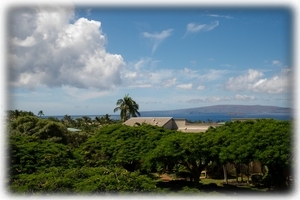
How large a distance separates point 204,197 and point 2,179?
209 inches

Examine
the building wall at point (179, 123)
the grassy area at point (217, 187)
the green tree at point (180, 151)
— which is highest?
the building wall at point (179, 123)

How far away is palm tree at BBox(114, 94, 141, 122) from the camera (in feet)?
129

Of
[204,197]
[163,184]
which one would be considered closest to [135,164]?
[163,184]

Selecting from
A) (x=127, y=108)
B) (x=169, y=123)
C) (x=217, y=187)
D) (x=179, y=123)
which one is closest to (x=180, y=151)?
(x=217, y=187)

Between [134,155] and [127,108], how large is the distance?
23621 millimetres

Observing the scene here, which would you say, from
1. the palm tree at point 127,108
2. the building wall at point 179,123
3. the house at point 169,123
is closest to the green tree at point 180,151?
the house at point 169,123

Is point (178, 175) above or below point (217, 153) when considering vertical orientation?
below

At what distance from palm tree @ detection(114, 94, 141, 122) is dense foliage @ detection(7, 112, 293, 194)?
1958 centimetres

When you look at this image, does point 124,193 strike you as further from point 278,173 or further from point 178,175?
point 178,175

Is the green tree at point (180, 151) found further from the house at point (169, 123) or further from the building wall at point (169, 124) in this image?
the building wall at point (169, 124)

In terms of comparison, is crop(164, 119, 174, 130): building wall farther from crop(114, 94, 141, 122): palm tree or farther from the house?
crop(114, 94, 141, 122): palm tree

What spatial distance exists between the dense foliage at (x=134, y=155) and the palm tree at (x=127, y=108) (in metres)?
19.6

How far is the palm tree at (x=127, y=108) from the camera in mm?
39406

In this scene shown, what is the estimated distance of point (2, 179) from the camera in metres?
8.02
